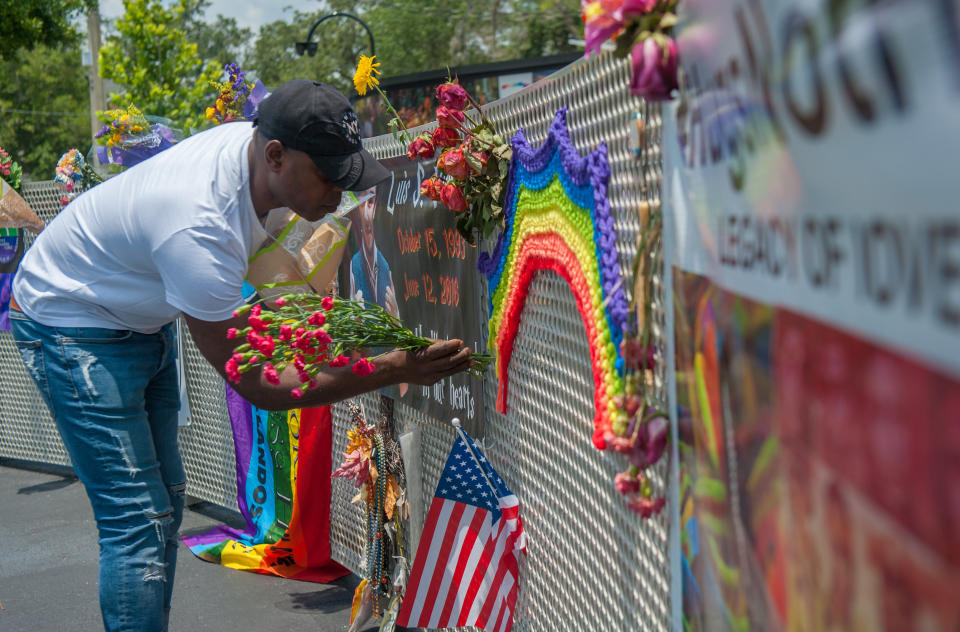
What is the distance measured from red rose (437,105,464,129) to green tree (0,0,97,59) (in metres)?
16.4

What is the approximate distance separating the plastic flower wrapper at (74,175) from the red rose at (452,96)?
407cm

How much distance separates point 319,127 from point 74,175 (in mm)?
4373

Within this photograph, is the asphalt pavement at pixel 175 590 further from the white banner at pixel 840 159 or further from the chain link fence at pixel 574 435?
the white banner at pixel 840 159

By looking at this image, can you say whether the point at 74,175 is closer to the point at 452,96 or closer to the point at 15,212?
the point at 15,212

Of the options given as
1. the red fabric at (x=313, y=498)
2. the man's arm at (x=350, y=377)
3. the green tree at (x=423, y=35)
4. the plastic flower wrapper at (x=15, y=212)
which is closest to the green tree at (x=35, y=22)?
the plastic flower wrapper at (x=15, y=212)

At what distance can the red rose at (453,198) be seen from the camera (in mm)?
2916

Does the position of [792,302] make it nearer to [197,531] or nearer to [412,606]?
[412,606]

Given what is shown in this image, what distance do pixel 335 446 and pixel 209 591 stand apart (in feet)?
2.98

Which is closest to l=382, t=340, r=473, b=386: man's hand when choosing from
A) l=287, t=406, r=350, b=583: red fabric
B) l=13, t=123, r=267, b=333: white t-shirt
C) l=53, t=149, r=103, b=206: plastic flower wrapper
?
A: l=13, t=123, r=267, b=333: white t-shirt

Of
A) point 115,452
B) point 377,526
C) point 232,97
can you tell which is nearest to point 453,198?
point 115,452

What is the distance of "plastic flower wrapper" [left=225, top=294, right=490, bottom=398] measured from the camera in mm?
2525

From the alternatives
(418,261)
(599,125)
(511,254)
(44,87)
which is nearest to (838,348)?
(599,125)

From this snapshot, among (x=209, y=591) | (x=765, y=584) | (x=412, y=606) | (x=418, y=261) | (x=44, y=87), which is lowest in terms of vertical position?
(x=209, y=591)

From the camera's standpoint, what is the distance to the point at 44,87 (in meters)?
49.3
